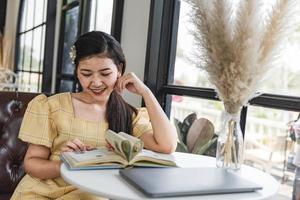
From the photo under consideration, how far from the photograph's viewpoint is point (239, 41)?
3.37 ft

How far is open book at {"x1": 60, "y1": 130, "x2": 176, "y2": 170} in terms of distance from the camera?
104cm

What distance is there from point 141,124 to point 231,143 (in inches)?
16.1

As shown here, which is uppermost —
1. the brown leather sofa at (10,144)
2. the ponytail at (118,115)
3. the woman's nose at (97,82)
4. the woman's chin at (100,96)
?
the woman's nose at (97,82)

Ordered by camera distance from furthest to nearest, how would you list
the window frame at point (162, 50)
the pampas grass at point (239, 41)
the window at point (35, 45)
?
the window at point (35, 45) → the window frame at point (162, 50) → the pampas grass at point (239, 41)

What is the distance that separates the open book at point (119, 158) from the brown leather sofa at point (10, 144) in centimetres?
59

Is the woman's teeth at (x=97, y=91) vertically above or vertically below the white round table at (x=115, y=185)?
above

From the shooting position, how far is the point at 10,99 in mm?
1619

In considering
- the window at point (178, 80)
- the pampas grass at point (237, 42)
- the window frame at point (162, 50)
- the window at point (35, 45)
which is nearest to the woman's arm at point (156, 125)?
the pampas grass at point (237, 42)

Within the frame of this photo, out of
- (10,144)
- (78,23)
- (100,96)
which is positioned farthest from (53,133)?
(78,23)

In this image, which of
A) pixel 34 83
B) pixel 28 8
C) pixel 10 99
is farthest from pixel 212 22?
pixel 28 8

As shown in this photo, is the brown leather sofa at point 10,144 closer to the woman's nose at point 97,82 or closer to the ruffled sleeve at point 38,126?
the ruffled sleeve at point 38,126

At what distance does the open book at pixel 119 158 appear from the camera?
1.04 m

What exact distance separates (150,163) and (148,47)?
0.99 meters

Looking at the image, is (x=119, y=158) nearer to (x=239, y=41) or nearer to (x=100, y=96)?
(x=100, y=96)
